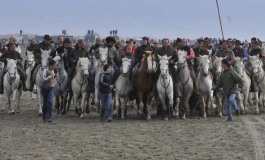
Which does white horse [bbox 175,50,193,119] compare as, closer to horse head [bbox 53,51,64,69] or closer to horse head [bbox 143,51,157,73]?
horse head [bbox 143,51,157,73]

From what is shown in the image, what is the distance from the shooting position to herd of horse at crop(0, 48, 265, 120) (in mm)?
16781

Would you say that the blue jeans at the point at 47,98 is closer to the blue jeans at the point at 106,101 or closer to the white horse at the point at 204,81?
the blue jeans at the point at 106,101

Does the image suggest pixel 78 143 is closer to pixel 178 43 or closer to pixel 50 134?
pixel 50 134

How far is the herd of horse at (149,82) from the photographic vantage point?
16.8 m

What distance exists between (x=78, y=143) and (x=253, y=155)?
4315 mm

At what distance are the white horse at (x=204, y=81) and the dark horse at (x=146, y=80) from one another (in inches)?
67.6

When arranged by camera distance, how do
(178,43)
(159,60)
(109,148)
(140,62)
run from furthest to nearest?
1. (178,43)
2. (140,62)
3. (159,60)
4. (109,148)

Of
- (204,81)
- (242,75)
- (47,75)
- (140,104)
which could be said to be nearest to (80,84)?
(47,75)

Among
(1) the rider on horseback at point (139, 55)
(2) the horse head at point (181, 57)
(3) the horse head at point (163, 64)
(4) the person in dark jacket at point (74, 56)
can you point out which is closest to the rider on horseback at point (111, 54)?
(1) the rider on horseback at point (139, 55)

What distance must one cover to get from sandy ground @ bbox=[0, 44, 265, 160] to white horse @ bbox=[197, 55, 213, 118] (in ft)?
2.65

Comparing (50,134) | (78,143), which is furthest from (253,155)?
(50,134)

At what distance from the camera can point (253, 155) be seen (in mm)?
11070

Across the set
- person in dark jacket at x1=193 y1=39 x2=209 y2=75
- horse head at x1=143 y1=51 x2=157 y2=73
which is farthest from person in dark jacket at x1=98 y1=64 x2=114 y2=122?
person in dark jacket at x1=193 y1=39 x2=209 y2=75

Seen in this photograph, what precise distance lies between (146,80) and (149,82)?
147mm
